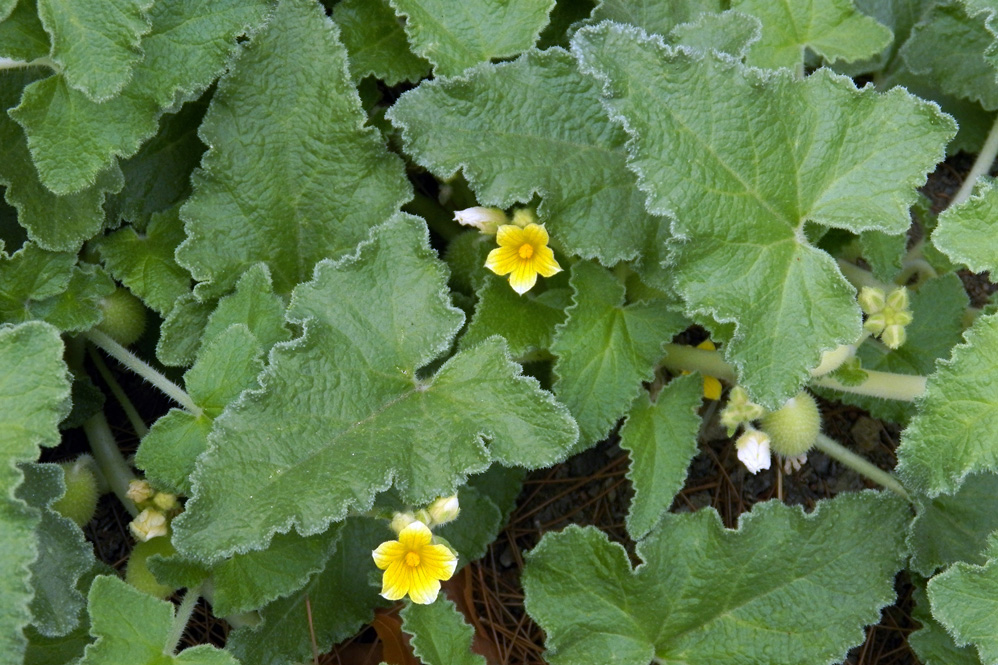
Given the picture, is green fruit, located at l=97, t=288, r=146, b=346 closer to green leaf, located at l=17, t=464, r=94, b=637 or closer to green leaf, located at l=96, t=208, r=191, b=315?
green leaf, located at l=96, t=208, r=191, b=315

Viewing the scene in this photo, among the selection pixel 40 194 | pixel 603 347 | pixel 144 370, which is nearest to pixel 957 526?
pixel 603 347

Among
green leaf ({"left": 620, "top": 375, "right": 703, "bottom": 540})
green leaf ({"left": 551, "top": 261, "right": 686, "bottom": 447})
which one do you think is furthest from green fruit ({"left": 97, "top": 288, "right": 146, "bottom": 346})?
green leaf ({"left": 620, "top": 375, "right": 703, "bottom": 540})

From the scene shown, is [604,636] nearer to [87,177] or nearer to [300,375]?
[300,375]

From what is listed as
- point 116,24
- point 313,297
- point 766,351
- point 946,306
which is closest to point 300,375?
point 313,297

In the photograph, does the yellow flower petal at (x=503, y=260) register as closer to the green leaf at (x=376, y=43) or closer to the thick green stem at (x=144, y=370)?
the green leaf at (x=376, y=43)

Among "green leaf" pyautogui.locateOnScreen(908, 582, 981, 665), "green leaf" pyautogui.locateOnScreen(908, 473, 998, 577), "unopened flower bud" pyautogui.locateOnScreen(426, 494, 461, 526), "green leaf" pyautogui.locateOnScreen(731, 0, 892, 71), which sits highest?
"green leaf" pyautogui.locateOnScreen(731, 0, 892, 71)
